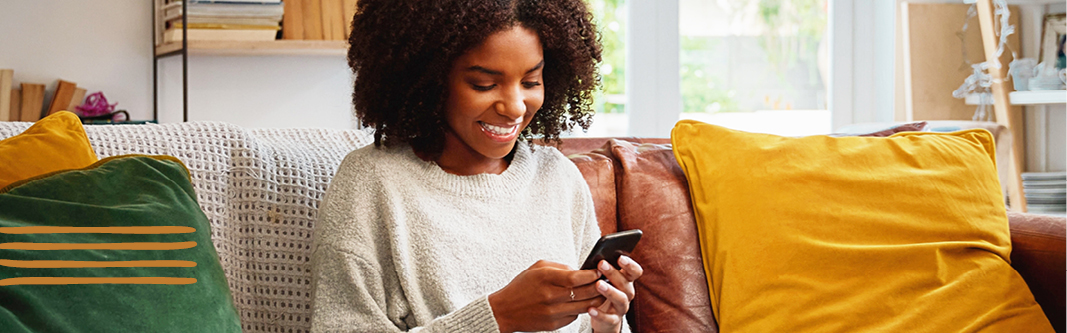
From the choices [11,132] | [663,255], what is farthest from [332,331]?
[663,255]

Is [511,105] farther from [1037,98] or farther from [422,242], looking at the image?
[1037,98]

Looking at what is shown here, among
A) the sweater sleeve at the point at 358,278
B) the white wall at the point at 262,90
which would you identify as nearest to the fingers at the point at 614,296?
the sweater sleeve at the point at 358,278

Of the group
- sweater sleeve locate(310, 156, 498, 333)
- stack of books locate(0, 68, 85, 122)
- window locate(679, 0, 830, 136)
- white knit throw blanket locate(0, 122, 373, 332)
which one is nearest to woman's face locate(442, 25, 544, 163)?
sweater sleeve locate(310, 156, 498, 333)

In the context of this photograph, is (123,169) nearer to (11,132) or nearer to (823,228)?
(11,132)

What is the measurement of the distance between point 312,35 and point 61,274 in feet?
4.86

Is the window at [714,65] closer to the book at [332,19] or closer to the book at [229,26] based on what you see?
the book at [332,19]

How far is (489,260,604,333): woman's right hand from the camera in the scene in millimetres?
875

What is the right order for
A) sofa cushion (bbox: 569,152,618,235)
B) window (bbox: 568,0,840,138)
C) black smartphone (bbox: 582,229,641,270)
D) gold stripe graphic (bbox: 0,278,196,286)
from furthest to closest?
window (bbox: 568,0,840,138)
sofa cushion (bbox: 569,152,618,235)
black smartphone (bbox: 582,229,641,270)
gold stripe graphic (bbox: 0,278,196,286)

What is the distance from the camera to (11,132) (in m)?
1.06

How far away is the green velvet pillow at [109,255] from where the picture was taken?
0.72m

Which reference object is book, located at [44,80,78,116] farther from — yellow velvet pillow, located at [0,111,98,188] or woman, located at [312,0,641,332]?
woman, located at [312,0,641,332]

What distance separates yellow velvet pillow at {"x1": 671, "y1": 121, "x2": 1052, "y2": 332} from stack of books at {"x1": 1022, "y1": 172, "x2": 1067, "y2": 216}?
4.09 ft

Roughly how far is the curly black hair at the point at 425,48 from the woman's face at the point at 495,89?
0.04ft

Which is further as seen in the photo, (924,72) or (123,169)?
(924,72)
